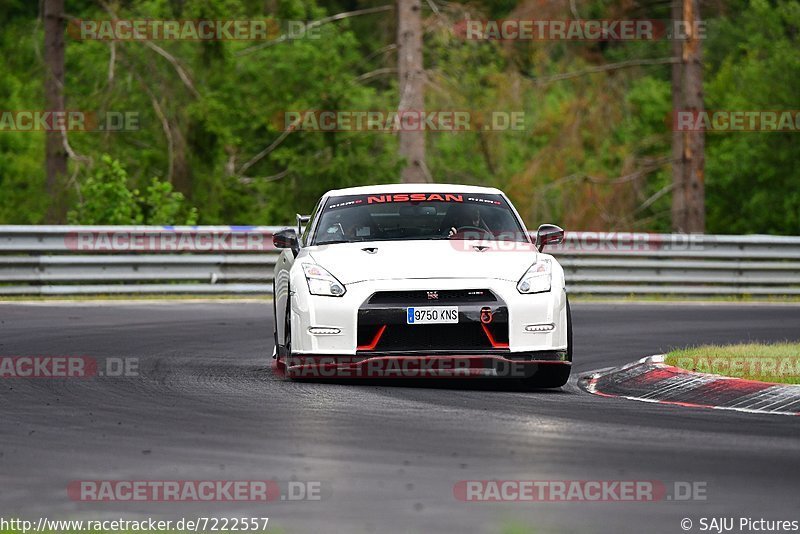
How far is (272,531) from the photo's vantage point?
6559mm

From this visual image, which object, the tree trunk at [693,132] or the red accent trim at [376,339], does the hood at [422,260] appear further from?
the tree trunk at [693,132]

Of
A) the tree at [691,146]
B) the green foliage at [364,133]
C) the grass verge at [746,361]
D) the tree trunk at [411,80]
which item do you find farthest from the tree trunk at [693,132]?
the grass verge at [746,361]

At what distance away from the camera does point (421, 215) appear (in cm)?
1347

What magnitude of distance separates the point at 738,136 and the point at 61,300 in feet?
89.2

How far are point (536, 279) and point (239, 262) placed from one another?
1239 centimetres

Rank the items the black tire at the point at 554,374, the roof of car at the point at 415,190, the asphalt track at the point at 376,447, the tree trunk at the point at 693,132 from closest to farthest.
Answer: the asphalt track at the point at 376,447, the black tire at the point at 554,374, the roof of car at the point at 415,190, the tree trunk at the point at 693,132

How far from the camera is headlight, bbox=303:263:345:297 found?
11875 millimetres

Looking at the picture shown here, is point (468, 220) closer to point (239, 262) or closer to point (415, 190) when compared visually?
point (415, 190)

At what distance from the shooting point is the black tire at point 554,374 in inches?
476

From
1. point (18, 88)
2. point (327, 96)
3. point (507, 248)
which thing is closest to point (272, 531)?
point (507, 248)

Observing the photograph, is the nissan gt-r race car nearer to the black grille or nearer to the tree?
the black grille

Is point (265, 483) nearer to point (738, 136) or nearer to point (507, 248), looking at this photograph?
point (507, 248)

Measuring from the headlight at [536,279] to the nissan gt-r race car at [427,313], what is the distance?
0.01 m

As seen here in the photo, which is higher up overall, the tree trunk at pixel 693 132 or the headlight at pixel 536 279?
the tree trunk at pixel 693 132
